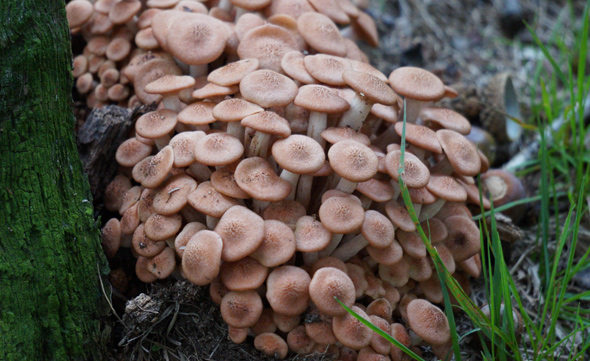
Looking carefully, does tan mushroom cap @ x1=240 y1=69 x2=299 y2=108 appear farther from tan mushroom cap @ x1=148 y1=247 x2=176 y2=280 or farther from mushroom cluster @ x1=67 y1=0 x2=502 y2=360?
tan mushroom cap @ x1=148 y1=247 x2=176 y2=280

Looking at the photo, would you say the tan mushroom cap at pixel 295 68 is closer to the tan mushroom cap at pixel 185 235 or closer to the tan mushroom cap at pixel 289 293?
the tan mushroom cap at pixel 185 235

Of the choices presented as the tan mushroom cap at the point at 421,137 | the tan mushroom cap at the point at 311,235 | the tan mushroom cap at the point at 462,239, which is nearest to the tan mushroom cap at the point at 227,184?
the tan mushroom cap at the point at 311,235

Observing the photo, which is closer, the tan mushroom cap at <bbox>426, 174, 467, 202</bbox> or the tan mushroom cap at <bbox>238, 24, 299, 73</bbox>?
the tan mushroom cap at <bbox>426, 174, 467, 202</bbox>

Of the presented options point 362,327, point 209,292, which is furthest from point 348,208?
point 209,292

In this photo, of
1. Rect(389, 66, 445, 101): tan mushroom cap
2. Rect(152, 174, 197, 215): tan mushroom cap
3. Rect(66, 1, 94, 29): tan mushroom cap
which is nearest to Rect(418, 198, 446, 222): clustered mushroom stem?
Rect(389, 66, 445, 101): tan mushroom cap

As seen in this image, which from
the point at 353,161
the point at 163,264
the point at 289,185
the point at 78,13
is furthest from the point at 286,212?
the point at 78,13

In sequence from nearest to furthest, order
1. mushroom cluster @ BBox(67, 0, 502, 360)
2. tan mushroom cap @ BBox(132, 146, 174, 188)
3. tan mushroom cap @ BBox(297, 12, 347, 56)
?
mushroom cluster @ BBox(67, 0, 502, 360) → tan mushroom cap @ BBox(132, 146, 174, 188) → tan mushroom cap @ BBox(297, 12, 347, 56)
